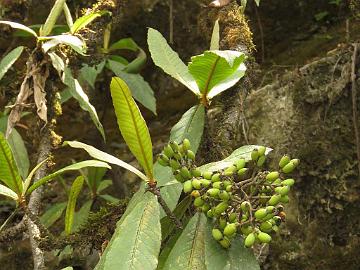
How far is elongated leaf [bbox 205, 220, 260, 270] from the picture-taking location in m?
0.99

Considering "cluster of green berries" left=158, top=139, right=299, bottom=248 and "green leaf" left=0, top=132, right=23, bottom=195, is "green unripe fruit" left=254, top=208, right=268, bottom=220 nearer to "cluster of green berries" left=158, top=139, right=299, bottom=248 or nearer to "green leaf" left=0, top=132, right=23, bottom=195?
"cluster of green berries" left=158, top=139, right=299, bottom=248

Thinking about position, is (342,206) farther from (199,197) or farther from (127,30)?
(127,30)

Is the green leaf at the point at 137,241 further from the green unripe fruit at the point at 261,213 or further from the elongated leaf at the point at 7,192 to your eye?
the elongated leaf at the point at 7,192

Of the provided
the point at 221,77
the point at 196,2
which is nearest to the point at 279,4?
the point at 196,2

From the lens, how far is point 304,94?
2082 mm

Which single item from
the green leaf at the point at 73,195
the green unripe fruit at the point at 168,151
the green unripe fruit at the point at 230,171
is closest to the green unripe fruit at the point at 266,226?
the green unripe fruit at the point at 230,171

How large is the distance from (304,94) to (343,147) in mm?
244

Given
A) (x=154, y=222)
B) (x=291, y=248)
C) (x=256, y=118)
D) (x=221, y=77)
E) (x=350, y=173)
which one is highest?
(x=221, y=77)

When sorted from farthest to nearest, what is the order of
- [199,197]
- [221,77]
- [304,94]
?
[304,94] → [221,77] → [199,197]

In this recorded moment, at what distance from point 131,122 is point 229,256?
308 millimetres

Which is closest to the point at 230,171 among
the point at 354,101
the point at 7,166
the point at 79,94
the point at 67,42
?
the point at 7,166

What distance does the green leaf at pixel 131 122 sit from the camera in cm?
105

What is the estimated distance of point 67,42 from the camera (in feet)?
4.62

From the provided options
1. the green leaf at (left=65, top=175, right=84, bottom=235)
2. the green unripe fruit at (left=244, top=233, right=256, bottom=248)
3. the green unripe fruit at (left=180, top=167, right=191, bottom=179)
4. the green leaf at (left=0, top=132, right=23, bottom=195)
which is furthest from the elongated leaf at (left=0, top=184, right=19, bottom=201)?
the green unripe fruit at (left=244, top=233, right=256, bottom=248)
